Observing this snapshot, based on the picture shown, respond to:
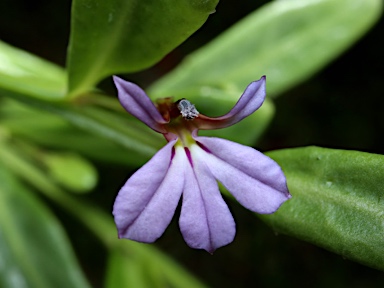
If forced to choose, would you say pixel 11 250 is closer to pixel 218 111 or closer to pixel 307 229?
pixel 218 111

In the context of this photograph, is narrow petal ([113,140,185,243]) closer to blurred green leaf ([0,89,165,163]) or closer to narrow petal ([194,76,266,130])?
narrow petal ([194,76,266,130])

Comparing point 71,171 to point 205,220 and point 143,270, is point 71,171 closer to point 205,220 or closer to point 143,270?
point 143,270

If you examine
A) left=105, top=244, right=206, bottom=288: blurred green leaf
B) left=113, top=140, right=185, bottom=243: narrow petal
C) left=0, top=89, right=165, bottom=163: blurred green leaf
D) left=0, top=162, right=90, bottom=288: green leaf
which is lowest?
left=113, top=140, right=185, bottom=243: narrow petal

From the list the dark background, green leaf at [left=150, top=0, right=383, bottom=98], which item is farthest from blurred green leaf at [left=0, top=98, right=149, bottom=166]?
the dark background

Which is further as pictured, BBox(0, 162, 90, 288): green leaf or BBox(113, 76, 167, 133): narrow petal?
BBox(0, 162, 90, 288): green leaf

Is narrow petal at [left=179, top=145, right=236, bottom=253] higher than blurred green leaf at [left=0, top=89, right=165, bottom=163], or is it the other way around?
blurred green leaf at [left=0, top=89, right=165, bottom=163]

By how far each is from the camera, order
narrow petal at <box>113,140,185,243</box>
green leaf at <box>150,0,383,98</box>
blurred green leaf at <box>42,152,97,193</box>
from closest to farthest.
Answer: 1. narrow petal at <box>113,140,185,243</box>
2. blurred green leaf at <box>42,152,97,193</box>
3. green leaf at <box>150,0,383,98</box>

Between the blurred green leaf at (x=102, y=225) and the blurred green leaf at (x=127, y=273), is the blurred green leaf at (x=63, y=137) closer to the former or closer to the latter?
the blurred green leaf at (x=102, y=225)
